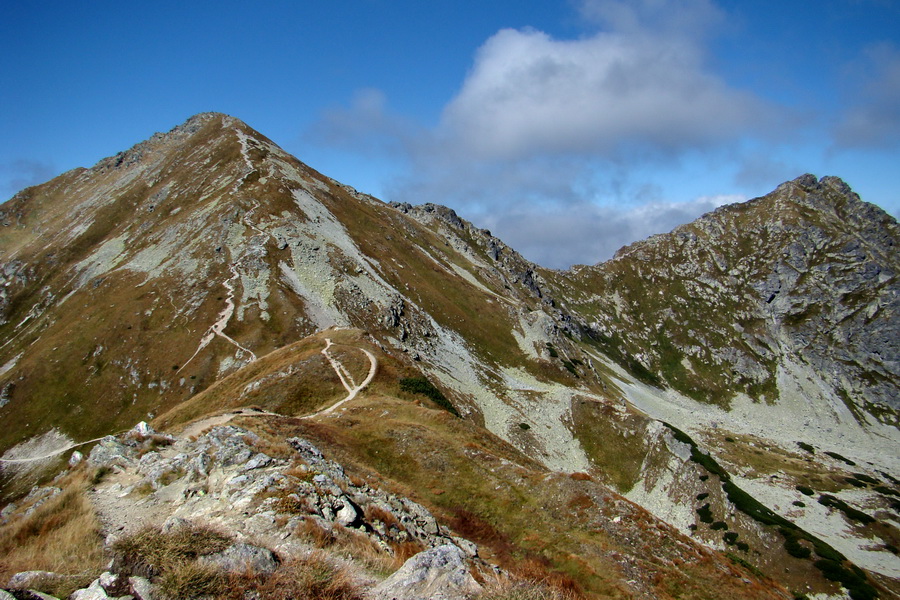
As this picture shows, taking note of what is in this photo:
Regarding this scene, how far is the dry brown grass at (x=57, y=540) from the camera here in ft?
32.0

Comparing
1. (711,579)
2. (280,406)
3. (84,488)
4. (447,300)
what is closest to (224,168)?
(447,300)

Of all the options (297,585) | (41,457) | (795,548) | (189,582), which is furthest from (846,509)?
(41,457)

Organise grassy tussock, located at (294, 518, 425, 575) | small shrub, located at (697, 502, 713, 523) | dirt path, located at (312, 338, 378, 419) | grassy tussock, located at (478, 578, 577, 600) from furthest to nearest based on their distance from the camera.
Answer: small shrub, located at (697, 502, 713, 523), dirt path, located at (312, 338, 378, 419), grassy tussock, located at (294, 518, 425, 575), grassy tussock, located at (478, 578, 577, 600)

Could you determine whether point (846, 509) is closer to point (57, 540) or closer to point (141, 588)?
point (141, 588)

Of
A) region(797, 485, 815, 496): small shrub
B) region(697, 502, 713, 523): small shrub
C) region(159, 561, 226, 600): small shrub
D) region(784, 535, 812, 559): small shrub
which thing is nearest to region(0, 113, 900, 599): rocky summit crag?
region(159, 561, 226, 600): small shrub

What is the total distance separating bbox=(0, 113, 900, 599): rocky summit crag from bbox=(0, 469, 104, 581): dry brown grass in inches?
3.4

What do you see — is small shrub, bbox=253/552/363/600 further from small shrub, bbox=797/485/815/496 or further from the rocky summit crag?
small shrub, bbox=797/485/815/496

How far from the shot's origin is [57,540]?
449 inches

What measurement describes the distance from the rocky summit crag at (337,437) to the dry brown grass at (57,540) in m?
0.09

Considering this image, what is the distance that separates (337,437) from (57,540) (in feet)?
67.6

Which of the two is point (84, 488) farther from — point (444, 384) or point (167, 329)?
point (167, 329)

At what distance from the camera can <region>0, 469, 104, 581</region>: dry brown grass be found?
975 centimetres

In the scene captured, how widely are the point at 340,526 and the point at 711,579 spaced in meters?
20.0

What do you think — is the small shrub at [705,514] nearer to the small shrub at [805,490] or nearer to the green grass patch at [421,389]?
the small shrub at [805,490]
